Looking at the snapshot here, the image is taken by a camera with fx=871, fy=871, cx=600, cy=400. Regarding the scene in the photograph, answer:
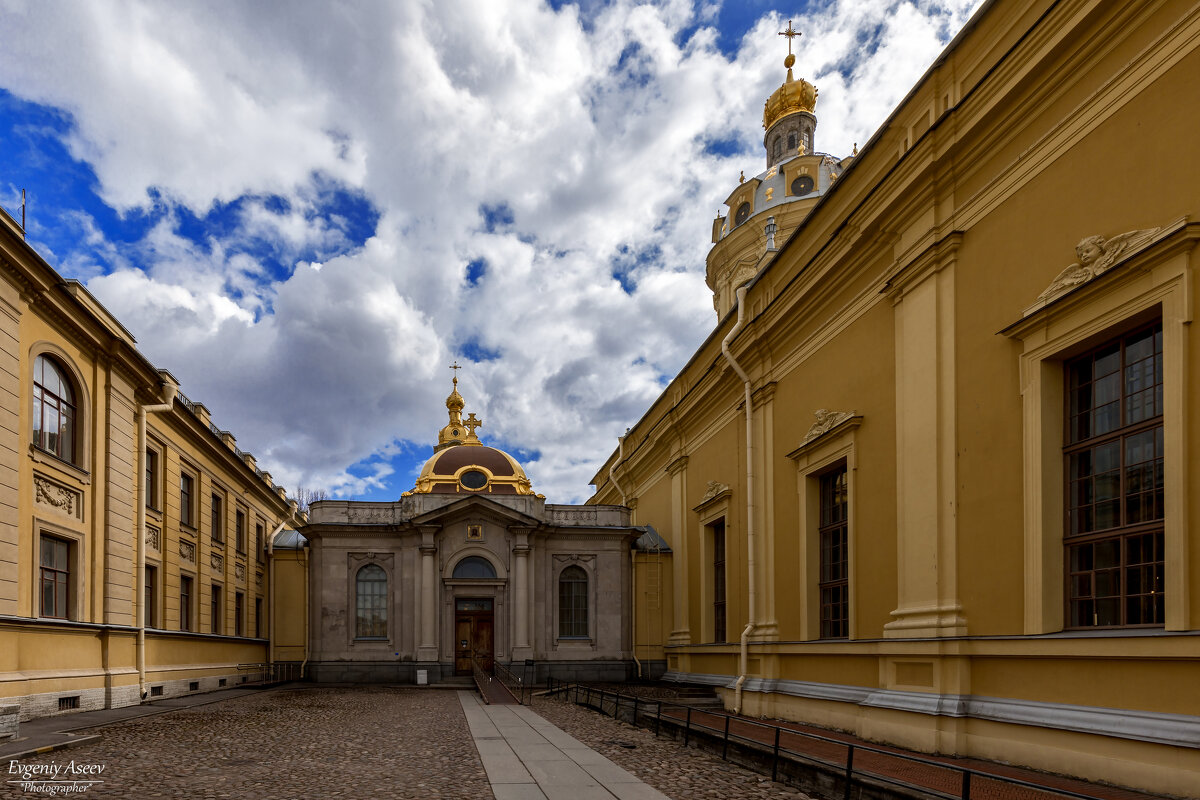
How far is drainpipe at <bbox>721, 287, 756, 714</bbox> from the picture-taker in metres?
18.0

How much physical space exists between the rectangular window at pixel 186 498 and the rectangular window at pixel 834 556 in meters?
18.2

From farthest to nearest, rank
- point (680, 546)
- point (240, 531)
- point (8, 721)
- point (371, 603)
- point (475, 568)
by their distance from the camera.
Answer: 1. point (240, 531)
2. point (475, 568)
3. point (371, 603)
4. point (680, 546)
5. point (8, 721)

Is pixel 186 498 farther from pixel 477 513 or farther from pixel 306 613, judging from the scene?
pixel 477 513

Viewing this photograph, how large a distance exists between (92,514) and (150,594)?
446cm

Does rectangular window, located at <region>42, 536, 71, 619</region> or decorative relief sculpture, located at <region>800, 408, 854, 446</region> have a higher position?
decorative relief sculpture, located at <region>800, 408, 854, 446</region>

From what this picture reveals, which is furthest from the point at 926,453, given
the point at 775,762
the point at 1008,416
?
the point at 775,762

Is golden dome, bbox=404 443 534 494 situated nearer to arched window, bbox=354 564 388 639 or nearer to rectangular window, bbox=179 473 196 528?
arched window, bbox=354 564 388 639

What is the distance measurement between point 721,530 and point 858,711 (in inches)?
404

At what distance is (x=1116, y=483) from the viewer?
905cm

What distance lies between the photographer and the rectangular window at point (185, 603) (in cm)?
2442

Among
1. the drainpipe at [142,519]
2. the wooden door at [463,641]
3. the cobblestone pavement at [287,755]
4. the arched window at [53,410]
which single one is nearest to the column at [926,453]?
the cobblestone pavement at [287,755]

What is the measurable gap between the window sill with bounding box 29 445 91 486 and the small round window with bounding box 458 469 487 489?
19.5 meters

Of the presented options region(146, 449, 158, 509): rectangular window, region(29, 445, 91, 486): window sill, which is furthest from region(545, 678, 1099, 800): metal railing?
region(146, 449, 158, 509): rectangular window

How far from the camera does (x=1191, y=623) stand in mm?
7609
